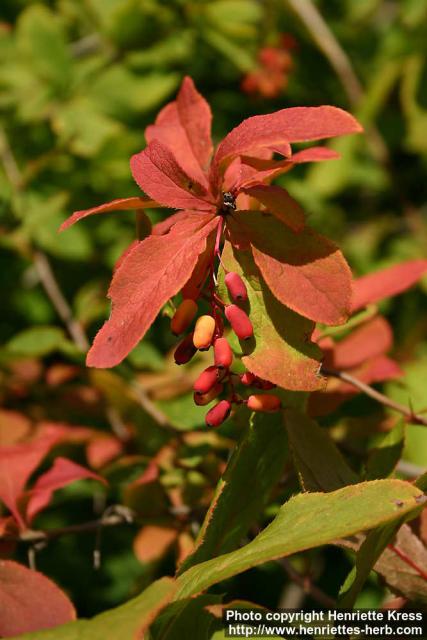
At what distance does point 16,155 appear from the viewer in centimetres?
173

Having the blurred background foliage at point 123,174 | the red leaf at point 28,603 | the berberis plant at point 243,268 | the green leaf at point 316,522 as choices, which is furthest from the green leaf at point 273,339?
the blurred background foliage at point 123,174

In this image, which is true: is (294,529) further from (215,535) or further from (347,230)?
(347,230)

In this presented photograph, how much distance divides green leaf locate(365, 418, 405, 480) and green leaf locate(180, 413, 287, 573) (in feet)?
0.40

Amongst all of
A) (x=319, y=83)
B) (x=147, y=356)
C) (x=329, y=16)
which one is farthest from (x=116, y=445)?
(x=329, y=16)

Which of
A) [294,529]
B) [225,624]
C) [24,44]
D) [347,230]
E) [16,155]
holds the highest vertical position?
[24,44]

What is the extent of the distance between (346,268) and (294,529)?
10.6 inches

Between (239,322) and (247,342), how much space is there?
0.04 m

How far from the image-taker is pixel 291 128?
0.74 m

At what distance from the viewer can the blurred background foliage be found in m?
1.48

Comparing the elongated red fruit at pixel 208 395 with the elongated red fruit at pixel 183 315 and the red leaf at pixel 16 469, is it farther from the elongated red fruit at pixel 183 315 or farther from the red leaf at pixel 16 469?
the red leaf at pixel 16 469

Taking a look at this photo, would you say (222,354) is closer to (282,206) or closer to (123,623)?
(282,206)

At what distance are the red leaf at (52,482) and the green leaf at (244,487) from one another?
0.26 meters

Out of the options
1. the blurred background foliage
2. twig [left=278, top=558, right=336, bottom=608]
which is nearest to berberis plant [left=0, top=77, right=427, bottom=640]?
twig [left=278, top=558, right=336, bottom=608]

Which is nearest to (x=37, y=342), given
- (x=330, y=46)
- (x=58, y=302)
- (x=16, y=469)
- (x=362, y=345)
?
(x=58, y=302)
